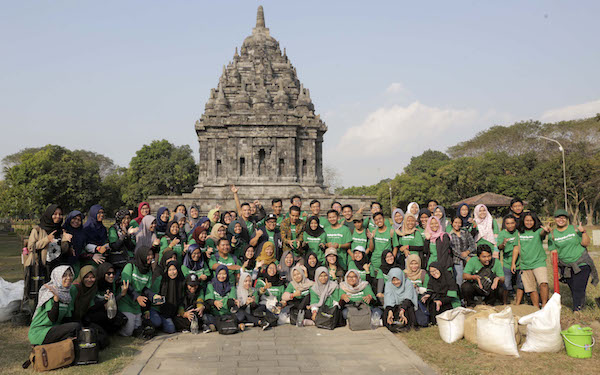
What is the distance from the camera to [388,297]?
8.17 m

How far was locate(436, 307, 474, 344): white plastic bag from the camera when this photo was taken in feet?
23.5

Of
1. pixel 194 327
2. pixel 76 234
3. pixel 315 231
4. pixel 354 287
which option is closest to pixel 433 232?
pixel 354 287

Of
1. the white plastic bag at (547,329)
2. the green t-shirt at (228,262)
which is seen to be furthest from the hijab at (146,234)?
the white plastic bag at (547,329)

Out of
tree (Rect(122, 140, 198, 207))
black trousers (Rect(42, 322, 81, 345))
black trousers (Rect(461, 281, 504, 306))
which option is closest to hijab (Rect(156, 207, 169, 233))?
black trousers (Rect(42, 322, 81, 345))

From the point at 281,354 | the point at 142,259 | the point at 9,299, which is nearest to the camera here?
the point at 281,354

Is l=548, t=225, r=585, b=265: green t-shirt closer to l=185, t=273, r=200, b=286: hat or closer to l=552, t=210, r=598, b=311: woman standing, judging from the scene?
l=552, t=210, r=598, b=311: woman standing

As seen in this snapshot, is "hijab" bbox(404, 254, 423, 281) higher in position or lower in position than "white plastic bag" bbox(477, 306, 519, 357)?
higher

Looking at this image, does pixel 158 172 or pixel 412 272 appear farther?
pixel 158 172

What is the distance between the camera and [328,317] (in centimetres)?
805

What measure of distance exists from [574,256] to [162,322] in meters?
7.61

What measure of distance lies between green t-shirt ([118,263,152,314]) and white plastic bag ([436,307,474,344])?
5021mm

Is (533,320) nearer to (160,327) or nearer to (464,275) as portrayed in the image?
(464,275)

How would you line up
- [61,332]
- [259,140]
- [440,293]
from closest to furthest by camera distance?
[61,332]
[440,293]
[259,140]

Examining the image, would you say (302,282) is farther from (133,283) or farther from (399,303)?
(133,283)
